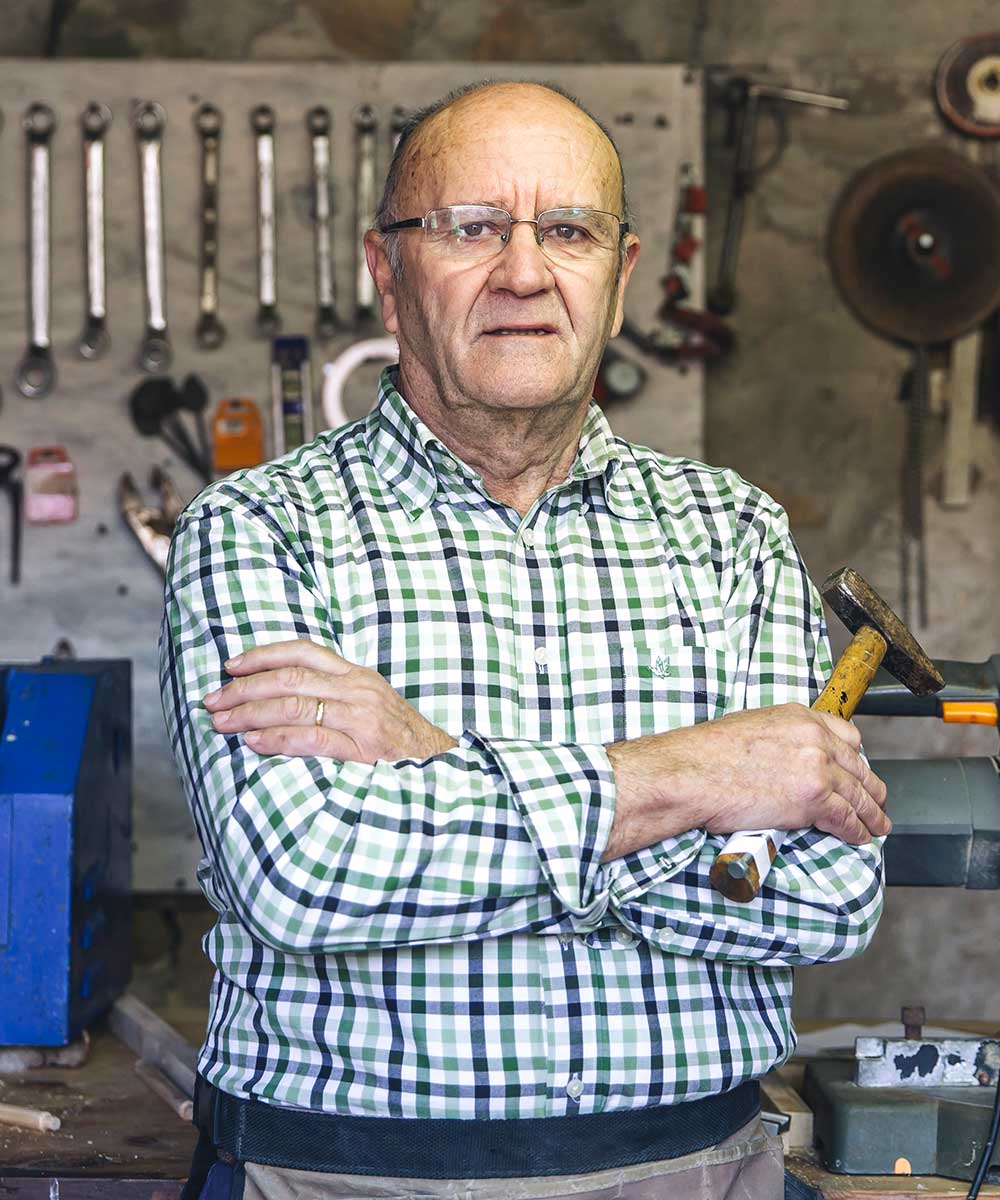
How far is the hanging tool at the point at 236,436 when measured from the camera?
3.42 meters

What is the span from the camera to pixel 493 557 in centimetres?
160

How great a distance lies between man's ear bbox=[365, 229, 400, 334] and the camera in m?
1.75

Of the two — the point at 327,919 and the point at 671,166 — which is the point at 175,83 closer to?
the point at 671,166

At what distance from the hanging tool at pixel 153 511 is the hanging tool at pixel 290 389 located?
0.27m

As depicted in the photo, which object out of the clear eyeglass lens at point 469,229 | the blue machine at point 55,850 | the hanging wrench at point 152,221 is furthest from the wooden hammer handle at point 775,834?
the hanging wrench at point 152,221

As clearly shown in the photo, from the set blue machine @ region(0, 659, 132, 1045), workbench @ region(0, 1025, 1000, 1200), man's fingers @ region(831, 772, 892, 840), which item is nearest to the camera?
man's fingers @ region(831, 772, 892, 840)

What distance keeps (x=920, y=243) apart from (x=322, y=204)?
4.70ft

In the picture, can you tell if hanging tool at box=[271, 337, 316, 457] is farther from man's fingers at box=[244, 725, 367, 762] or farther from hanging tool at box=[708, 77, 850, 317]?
man's fingers at box=[244, 725, 367, 762]

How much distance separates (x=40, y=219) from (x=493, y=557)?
2.28m

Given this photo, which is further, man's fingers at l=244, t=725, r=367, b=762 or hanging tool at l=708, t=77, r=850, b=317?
hanging tool at l=708, t=77, r=850, b=317

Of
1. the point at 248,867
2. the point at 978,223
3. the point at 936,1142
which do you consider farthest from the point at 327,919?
the point at 978,223

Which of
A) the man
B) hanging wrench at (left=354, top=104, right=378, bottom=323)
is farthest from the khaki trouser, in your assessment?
hanging wrench at (left=354, top=104, right=378, bottom=323)

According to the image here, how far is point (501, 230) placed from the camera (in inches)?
63.1

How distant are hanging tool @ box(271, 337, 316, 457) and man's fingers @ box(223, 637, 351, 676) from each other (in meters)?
2.10
